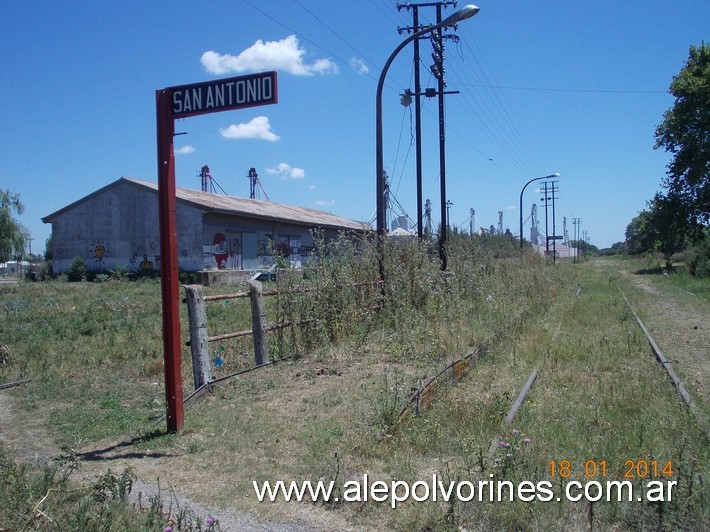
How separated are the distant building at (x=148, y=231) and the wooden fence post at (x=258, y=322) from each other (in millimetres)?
24192

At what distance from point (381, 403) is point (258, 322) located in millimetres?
3424

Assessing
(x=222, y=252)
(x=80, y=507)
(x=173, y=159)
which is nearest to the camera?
(x=80, y=507)

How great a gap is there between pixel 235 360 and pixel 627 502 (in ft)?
21.1

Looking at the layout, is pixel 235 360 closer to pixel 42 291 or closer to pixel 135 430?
pixel 135 430

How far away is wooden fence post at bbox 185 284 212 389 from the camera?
7594 mm

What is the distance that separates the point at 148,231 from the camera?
1421 inches

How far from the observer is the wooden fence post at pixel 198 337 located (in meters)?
7.59

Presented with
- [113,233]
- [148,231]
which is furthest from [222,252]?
[113,233]

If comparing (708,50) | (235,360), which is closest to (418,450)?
(235,360)

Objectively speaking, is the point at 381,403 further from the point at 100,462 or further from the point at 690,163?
the point at 690,163

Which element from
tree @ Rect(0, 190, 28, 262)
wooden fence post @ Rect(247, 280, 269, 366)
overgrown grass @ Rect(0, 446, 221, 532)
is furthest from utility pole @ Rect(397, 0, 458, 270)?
tree @ Rect(0, 190, 28, 262)

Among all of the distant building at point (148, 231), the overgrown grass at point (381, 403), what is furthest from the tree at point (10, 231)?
the overgrown grass at point (381, 403)

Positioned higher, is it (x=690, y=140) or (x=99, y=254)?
(x=690, y=140)

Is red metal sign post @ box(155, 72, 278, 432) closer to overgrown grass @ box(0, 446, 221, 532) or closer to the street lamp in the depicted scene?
overgrown grass @ box(0, 446, 221, 532)
